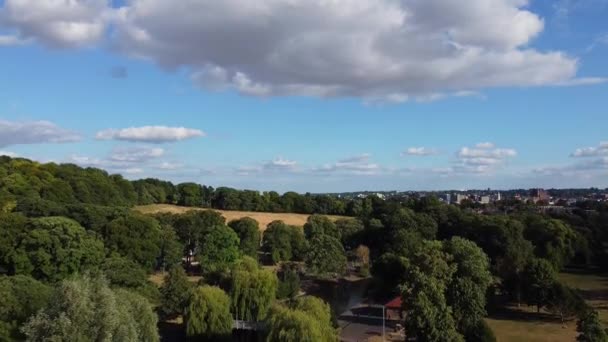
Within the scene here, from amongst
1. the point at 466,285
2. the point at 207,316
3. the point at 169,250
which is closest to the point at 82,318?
the point at 207,316

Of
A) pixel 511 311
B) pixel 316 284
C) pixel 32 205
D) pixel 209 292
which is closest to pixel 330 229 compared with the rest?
pixel 316 284

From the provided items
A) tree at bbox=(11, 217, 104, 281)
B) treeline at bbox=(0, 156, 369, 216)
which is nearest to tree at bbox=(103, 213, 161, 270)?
tree at bbox=(11, 217, 104, 281)

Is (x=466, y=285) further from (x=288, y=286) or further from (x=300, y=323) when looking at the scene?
(x=288, y=286)

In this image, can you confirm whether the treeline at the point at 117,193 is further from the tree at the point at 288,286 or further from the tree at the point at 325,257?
the tree at the point at 325,257

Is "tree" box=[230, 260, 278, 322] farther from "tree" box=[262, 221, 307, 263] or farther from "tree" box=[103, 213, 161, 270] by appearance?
"tree" box=[262, 221, 307, 263]

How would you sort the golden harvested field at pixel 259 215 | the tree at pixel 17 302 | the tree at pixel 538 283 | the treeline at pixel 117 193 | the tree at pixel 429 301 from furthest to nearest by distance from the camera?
1. the golden harvested field at pixel 259 215
2. the treeline at pixel 117 193
3. the tree at pixel 538 283
4. the tree at pixel 429 301
5. the tree at pixel 17 302

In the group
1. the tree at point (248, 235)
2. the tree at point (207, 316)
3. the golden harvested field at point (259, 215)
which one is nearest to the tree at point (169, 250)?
the tree at point (248, 235)
